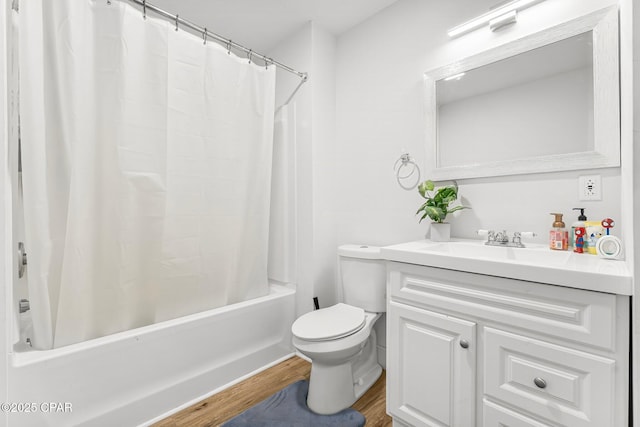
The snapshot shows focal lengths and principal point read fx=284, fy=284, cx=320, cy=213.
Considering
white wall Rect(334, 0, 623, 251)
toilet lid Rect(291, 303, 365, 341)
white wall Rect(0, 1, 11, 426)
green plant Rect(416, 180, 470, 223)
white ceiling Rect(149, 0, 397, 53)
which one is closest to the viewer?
white wall Rect(0, 1, 11, 426)

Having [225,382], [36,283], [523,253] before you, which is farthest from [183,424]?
[523,253]

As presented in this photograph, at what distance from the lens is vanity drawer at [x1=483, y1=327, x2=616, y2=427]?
78 centimetres

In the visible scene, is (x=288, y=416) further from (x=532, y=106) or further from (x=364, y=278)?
(x=532, y=106)

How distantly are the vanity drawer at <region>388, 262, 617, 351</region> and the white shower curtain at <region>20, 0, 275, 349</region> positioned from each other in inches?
44.8

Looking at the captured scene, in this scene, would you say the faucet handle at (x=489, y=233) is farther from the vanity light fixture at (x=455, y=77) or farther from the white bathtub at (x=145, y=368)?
the white bathtub at (x=145, y=368)

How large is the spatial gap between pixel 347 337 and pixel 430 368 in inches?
16.6

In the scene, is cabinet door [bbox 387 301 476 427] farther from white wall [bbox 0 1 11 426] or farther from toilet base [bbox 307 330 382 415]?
white wall [bbox 0 1 11 426]

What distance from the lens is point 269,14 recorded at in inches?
78.0

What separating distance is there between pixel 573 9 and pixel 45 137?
7.61 feet

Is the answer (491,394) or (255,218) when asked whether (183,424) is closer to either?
(255,218)

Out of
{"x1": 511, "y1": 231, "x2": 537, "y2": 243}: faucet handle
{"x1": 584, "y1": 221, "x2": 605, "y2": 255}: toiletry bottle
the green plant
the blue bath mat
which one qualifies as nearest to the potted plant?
the green plant

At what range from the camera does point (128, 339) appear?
1.31 meters

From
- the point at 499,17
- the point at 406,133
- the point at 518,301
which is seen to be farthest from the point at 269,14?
the point at 518,301

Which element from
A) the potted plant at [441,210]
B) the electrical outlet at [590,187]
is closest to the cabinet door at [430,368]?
the potted plant at [441,210]
